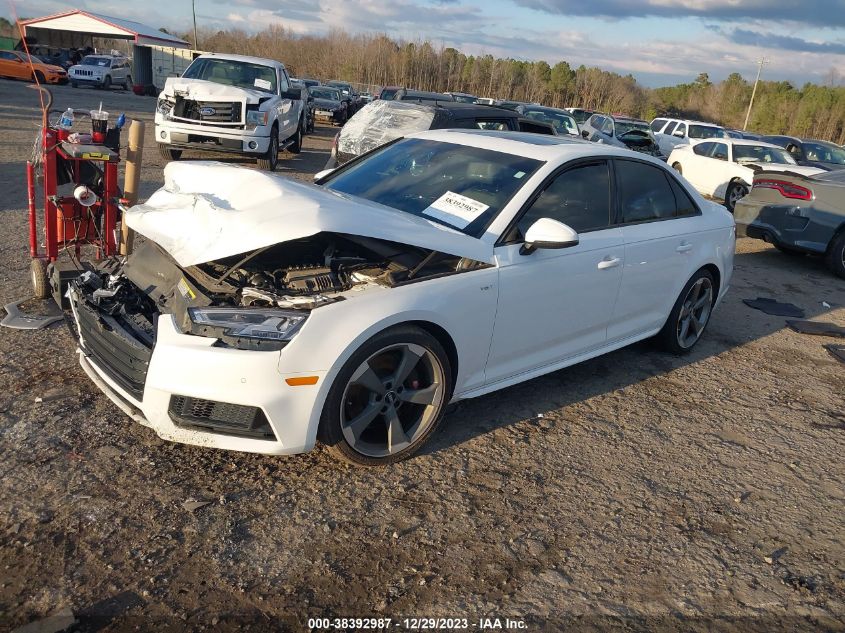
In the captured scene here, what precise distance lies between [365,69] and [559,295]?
2923 inches

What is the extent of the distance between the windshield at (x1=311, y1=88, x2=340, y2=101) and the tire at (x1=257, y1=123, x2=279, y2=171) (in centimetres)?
1665

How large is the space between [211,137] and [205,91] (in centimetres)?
78

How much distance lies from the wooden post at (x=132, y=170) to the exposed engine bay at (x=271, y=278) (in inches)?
57.5

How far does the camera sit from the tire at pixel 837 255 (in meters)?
9.41

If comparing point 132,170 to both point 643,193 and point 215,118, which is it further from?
point 215,118

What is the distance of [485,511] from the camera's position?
Result: 330 cm

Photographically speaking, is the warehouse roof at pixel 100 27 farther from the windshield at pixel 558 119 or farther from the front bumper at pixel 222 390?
the front bumper at pixel 222 390

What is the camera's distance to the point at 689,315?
5.66 metres

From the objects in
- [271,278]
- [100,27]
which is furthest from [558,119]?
[100,27]

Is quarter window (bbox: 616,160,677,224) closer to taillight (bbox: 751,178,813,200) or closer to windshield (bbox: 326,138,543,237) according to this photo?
windshield (bbox: 326,138,543,237)

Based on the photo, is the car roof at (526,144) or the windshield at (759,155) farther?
the windshield at (759,155)

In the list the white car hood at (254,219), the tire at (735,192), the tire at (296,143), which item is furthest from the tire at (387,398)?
the tire at (735,192)

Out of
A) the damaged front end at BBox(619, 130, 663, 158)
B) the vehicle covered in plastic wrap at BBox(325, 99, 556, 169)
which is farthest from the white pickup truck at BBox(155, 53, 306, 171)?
the damaged front end at BBox(619, 130, 663, 158)

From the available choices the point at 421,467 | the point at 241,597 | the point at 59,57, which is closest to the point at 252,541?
the point at 241,597
